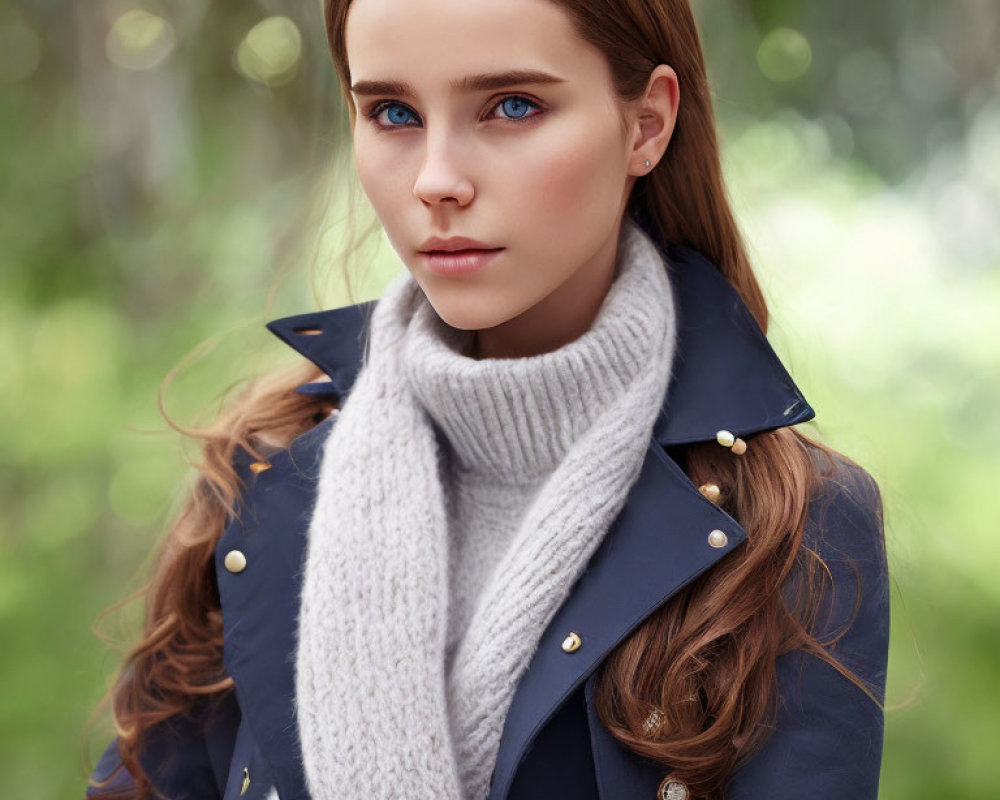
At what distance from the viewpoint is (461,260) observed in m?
1.33

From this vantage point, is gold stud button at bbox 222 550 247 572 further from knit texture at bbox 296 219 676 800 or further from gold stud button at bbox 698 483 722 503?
gold stud button at bbox 698 483 722 503

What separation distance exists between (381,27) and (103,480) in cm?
227

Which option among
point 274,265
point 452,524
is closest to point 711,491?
point 452,524

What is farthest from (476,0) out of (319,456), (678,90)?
(319,456)

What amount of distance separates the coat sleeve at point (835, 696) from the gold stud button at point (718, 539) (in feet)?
0.37

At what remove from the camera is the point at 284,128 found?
3451mm

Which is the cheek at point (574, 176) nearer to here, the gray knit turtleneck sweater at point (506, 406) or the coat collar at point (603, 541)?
the gray knit turtleneck sweater at point (506, 406)

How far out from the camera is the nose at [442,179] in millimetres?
1270

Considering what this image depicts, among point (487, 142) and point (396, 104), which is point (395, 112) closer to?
point (396, 104)

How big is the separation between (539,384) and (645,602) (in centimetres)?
29

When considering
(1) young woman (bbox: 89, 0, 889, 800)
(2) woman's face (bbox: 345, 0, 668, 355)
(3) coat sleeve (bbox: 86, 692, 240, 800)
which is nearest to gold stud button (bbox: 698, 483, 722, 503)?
(1) young woman (bbox: 89, 0, 889, 800)

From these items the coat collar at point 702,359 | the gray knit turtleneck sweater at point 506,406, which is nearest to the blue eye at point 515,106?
the gray knit turtleneck sweater at point 506,406

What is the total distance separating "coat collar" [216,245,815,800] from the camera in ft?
4.29

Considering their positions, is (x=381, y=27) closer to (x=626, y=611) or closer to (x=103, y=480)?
(x=626, y=611)
